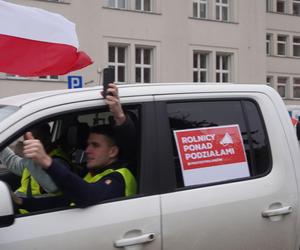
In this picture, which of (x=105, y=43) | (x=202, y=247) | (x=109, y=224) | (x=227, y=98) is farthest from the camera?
(x=105, y=43)

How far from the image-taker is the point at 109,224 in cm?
272


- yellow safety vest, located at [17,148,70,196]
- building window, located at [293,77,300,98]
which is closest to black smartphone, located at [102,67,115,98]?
yellow safety vest, located at [17,148,70,196]

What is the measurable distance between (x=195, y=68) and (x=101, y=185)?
98.7 ft

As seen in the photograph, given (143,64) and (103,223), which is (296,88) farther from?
(103,223)

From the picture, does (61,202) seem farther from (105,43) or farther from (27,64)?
(105,43)

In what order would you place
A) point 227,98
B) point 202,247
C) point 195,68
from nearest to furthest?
point 202,247 → point 227,98 → point 195,68

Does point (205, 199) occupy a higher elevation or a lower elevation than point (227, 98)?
lower

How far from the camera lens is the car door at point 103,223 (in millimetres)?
2545

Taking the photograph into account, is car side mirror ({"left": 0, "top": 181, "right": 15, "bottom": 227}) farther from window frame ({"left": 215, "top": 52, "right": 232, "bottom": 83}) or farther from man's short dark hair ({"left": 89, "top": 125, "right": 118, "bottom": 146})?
window frame ({"left": 215, "top": 52, "right": 232, "bottom": 83})

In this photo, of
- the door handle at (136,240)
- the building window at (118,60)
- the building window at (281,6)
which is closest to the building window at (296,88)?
the building window at (281,6)

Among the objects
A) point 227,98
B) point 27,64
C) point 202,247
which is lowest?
point 202,247

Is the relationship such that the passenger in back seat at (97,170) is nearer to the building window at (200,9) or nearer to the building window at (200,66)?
the building window at (200,66)

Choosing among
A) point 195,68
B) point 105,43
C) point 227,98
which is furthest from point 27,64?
point 195,68

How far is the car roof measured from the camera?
285 centimetres
